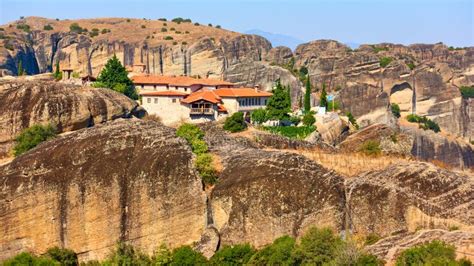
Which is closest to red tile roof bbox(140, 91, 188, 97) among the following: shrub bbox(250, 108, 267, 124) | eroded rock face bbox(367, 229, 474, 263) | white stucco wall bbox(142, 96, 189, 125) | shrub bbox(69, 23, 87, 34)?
white stucco wall bbox(142, 96, 189, 125)

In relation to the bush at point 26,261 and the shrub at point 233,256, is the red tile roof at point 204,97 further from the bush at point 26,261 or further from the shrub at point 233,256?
the bush at point 26,261

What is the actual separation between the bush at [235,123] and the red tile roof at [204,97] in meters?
5.41

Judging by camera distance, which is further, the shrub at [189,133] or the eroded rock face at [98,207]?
the shrub at [189,133]

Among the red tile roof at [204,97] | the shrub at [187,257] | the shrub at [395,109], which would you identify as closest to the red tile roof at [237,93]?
the red tile roof at [204,97]

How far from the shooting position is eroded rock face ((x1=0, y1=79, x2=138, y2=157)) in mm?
57844

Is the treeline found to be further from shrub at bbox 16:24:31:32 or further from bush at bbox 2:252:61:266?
shrub at bbox 16:24:31:32

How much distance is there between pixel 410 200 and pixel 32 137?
26635 mm

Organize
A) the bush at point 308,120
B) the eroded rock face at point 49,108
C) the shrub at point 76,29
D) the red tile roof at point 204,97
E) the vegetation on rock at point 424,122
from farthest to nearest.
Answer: the shrub at point 76,29, the vegetation on rock at point 424,122, the bush at point 308,120, the red tile roof at point 204,97, the eroded rock face at point 49,108

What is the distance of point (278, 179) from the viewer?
42906mm

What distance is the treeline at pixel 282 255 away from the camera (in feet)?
120

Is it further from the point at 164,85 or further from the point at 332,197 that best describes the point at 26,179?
the point at 164,85

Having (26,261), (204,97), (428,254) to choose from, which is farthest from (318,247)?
(204,97)

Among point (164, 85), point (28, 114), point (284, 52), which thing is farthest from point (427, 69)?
point (28, 114)

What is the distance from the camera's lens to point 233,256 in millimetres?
39812
